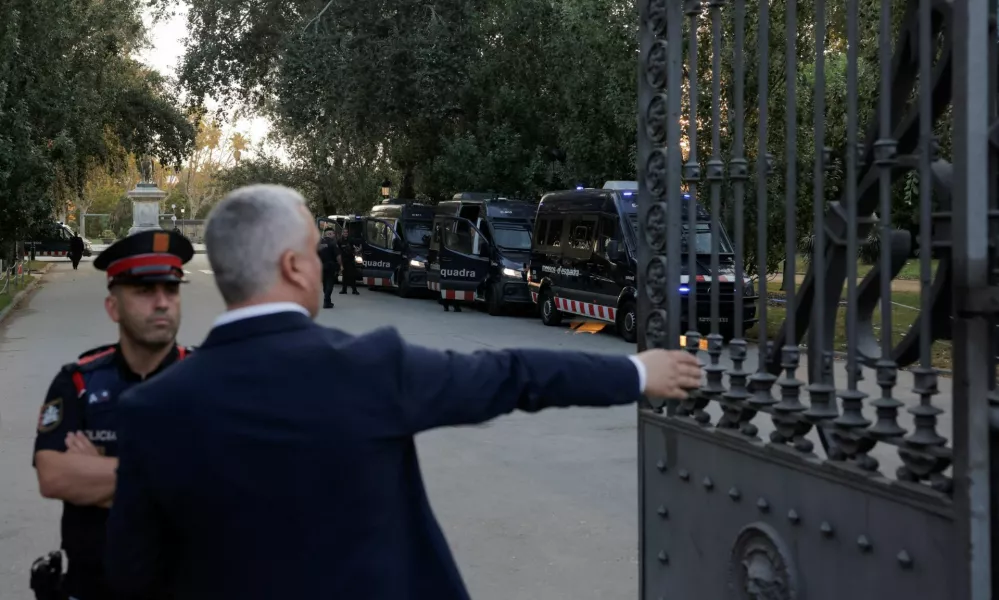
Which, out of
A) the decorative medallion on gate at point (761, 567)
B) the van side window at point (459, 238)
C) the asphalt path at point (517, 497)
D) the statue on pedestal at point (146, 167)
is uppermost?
the statue on pedestal at point (146, 167)

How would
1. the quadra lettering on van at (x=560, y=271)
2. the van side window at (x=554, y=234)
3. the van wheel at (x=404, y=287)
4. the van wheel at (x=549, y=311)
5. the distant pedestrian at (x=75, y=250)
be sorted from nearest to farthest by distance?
the quadra lettering on van at (x=560, y=271) < the van side window at (x=554, y=234) < the van wheel at (x=549, y=311) < the van wheel at (x=404, y=287) < the distant pedestrian at (x=75, y=250)

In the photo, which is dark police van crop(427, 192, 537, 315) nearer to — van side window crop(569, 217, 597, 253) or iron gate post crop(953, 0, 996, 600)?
van side window crop(569, 217, 597, 253)

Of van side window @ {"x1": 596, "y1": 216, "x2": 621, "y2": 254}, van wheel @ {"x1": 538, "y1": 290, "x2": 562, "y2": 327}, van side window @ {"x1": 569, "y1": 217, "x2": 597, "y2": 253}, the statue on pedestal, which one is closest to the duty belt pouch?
van side window @ {"x1": 596, "y1": 216, "x2": 621, "y2": 254}

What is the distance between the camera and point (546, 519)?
726cm

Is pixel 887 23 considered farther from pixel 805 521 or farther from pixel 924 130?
pixel 805 521

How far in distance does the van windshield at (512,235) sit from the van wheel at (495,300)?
90 centimetres

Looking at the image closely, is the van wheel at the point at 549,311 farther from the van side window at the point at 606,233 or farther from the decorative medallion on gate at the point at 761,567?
the decorative medallion on gate at the point at 761,567

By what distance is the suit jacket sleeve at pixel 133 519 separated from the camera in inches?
82.1

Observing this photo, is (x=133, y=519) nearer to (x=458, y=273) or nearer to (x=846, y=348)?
(x=846, y=348)

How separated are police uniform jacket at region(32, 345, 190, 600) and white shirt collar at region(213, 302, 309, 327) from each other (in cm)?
99

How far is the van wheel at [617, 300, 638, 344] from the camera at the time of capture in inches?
717

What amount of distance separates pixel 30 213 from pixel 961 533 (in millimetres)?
26191

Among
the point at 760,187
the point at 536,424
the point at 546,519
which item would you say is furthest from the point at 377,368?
the point at 536,424

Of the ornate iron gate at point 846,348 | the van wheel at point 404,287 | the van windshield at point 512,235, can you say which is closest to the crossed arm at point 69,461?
the ornate iron gate at point 846,348
